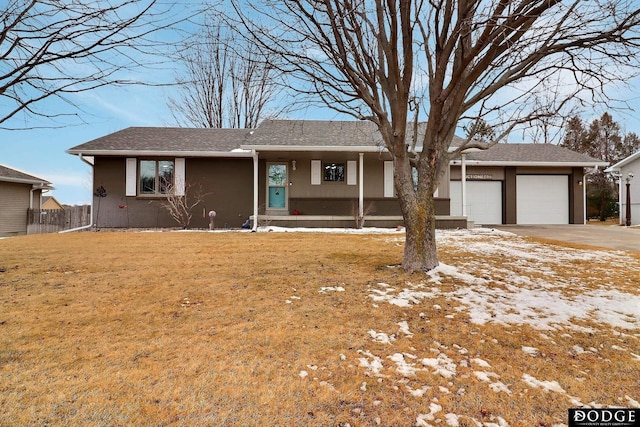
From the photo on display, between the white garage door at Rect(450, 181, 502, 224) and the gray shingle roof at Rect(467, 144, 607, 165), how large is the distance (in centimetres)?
119

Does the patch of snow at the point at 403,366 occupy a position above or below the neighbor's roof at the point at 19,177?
below

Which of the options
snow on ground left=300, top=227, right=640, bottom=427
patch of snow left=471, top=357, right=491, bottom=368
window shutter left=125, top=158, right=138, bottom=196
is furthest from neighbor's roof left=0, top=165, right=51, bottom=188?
patch of snow left=471, top=357, right=491, bottom=368

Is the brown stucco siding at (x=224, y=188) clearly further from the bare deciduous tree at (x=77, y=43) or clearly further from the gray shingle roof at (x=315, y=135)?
the bare deciduous tree at (x=77, y=43)

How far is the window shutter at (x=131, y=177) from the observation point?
40.4 ft

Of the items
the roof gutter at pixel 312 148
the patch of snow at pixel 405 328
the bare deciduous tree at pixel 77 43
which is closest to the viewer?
the patch of snow at pixel 405 328

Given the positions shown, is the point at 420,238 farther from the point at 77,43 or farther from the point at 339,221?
the point at 339,221

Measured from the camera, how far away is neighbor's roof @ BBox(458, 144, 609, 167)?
49.4 feet

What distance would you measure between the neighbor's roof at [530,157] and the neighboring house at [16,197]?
21.7m

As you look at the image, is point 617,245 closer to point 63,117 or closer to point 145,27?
point 145,27

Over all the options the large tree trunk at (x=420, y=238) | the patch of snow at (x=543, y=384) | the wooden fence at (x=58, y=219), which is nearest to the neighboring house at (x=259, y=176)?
the wooden fence at (x=58, y=219)

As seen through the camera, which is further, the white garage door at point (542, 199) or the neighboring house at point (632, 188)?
the neighboring house at point (632, 188)

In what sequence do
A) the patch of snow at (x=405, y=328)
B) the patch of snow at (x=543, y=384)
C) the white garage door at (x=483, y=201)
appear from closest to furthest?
the patch of snow at (x=543, y=384)
the patch of snow at (x=405, y=328)
the white garage door at (x=483, y=201)

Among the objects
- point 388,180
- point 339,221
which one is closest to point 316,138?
point 339,221

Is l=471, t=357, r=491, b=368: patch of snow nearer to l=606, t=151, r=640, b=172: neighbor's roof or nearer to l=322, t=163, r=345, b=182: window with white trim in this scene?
l=322, t=163, r=345, b=182: window with white trim
